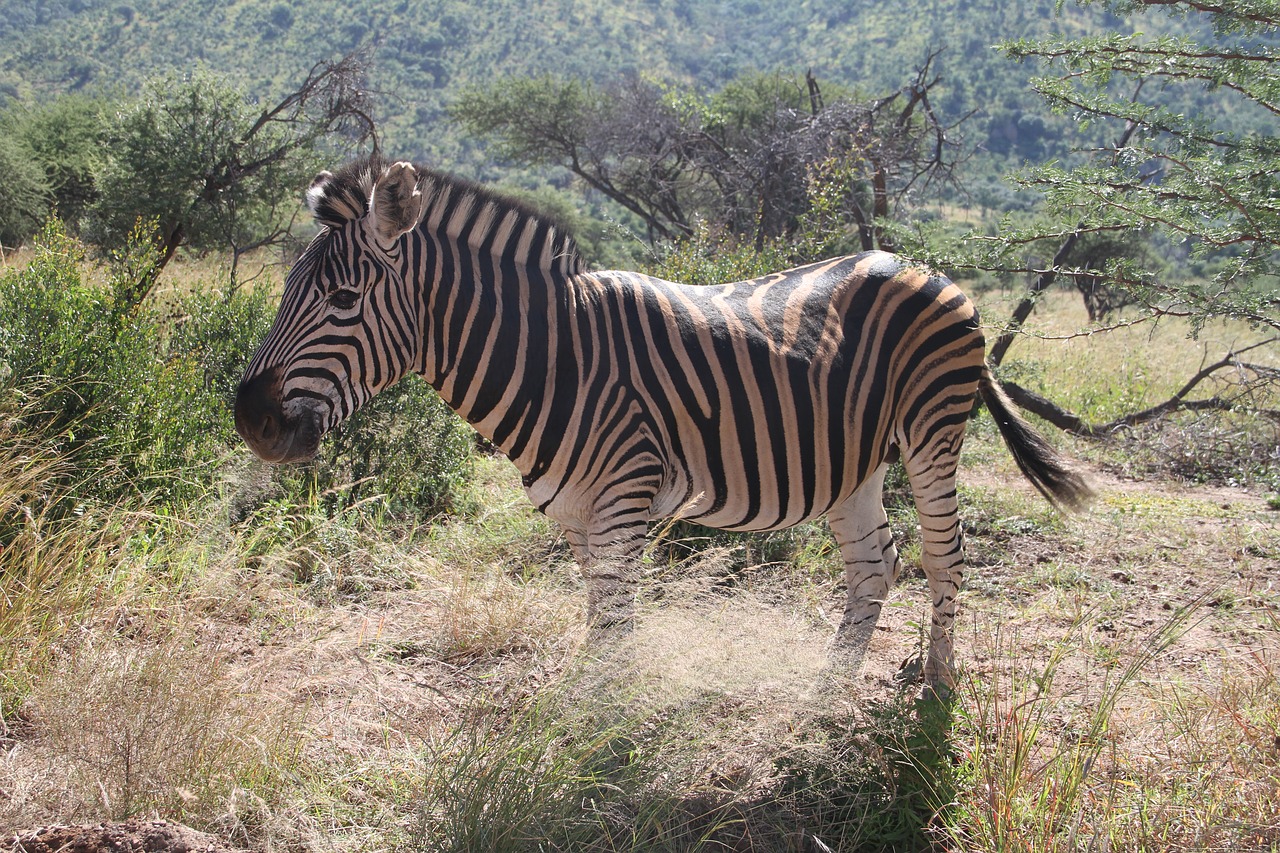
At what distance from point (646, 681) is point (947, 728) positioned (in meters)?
1.20

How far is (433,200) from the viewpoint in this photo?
3.78 metres

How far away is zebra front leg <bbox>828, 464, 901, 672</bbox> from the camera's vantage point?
190 inches

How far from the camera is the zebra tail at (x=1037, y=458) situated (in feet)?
15.5

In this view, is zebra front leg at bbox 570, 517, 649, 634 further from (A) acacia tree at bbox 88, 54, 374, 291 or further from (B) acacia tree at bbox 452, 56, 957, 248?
(A) acacia tree at bbox 88, 54, 374, 291

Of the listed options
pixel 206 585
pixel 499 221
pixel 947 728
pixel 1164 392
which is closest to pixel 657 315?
pixel 499 221

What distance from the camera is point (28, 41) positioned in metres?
35.8

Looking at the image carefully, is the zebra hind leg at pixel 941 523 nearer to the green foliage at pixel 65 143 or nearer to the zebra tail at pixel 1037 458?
the zebra tail at pixel 1037 458

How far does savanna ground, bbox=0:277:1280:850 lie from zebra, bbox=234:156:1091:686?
1.44 ft

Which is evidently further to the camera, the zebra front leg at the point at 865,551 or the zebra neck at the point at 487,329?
the zebra front leg at the point at 865,551

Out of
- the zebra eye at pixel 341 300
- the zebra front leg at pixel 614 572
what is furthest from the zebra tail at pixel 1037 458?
the zebra eye at pixel 341 300

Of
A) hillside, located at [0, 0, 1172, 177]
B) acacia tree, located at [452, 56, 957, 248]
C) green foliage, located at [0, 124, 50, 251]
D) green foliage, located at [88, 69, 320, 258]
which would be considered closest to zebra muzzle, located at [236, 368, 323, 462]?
acacia tree, located at [452, 56, 957, 248]

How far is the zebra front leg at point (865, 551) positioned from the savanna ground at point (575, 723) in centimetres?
22

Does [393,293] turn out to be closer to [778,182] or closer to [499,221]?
[499,221]

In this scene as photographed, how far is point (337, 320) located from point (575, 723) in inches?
67.4
